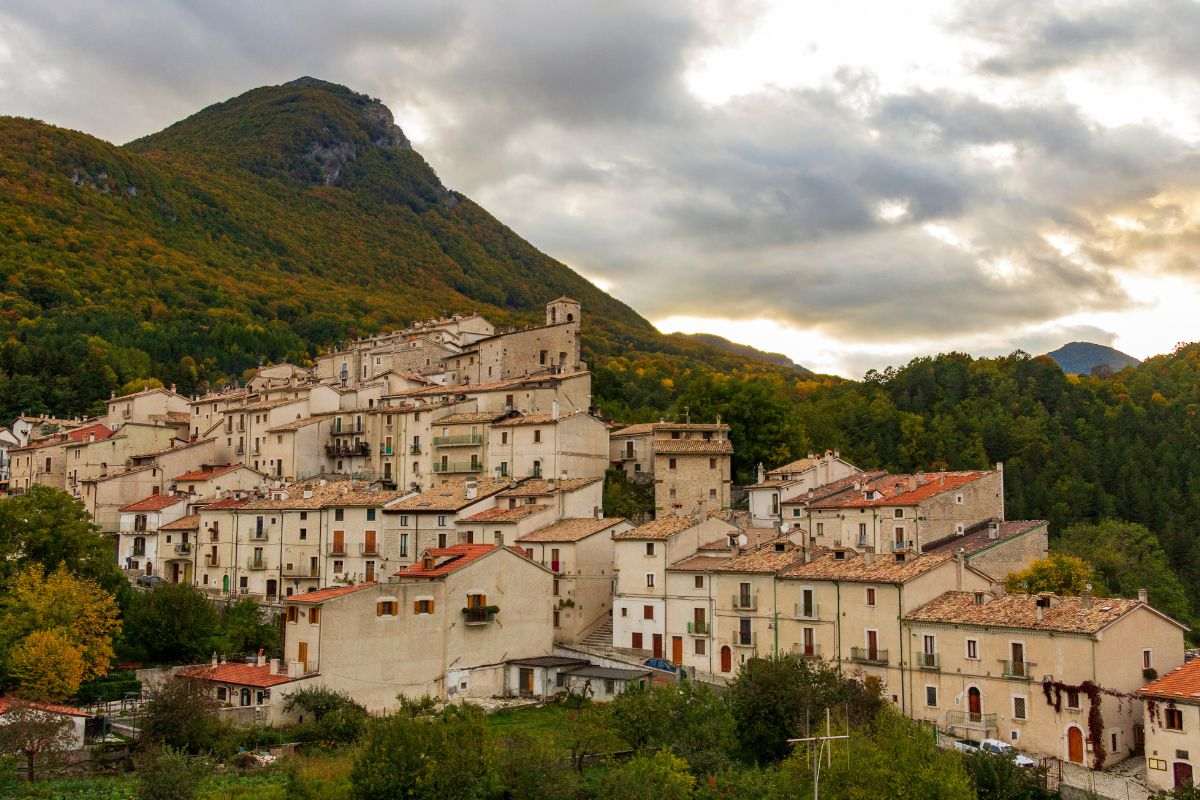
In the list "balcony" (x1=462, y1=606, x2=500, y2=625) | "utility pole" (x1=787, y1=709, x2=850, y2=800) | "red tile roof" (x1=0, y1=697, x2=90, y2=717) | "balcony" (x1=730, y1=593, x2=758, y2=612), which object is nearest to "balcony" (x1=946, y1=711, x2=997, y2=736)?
"utility pole" (x1=787, y1=709, x2=850, y2=800)

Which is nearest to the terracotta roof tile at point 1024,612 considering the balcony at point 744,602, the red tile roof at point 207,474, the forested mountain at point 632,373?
the balcony at point 744,602

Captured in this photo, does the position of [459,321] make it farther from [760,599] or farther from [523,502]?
[760,599]

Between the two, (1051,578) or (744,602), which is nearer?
(1051,578)

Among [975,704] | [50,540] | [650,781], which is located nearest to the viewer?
[650,781]

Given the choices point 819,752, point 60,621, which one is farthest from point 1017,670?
point 60,621

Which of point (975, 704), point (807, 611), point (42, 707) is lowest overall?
point (975, 704)

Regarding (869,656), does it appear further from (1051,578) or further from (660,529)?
(660,529)

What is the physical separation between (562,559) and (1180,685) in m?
28.5

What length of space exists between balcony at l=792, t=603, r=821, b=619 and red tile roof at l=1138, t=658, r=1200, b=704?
13381 mm

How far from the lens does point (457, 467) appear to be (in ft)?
241

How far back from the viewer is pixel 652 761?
3928cm

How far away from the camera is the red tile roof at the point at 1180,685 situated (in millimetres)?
40625

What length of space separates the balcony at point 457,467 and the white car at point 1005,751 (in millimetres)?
35869

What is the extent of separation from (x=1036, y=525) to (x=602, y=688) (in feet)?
74.1
